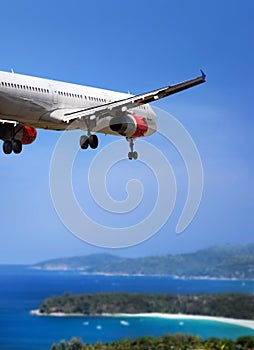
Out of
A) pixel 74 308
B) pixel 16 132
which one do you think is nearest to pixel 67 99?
pixel 16 132

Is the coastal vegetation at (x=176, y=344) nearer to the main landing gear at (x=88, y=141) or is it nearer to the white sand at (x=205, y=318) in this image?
the white sand at (x=205, y=318)

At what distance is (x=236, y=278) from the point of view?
531 ft

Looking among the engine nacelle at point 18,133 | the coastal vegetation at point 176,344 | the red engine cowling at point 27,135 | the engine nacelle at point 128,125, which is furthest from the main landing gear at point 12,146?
the coastal vegetation at point 176,344

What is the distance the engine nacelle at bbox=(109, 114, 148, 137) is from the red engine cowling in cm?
529

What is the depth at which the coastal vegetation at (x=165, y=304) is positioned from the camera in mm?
124156

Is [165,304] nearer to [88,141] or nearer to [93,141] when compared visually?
[88,141]

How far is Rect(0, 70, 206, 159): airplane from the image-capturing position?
51938 millimetres

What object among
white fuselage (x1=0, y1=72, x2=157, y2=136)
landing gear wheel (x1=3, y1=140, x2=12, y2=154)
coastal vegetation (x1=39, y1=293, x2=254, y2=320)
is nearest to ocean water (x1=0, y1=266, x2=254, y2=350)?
coastal vegetation (x1=39, y1=293, x2=254, y2=320)

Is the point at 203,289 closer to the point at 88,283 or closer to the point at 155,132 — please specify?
the point at 88,283

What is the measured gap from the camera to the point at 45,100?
5403 cm

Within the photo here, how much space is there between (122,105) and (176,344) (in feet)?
274

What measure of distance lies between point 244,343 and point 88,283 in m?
72.9

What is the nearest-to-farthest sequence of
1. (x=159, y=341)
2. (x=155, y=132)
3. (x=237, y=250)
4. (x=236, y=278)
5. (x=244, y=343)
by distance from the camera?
(x=155, y=132) < (x=244, y=343) < (x=159, y=341) < (x=236, y=278) < (x=237, y=250)

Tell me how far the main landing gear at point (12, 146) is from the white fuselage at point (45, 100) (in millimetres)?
2364
